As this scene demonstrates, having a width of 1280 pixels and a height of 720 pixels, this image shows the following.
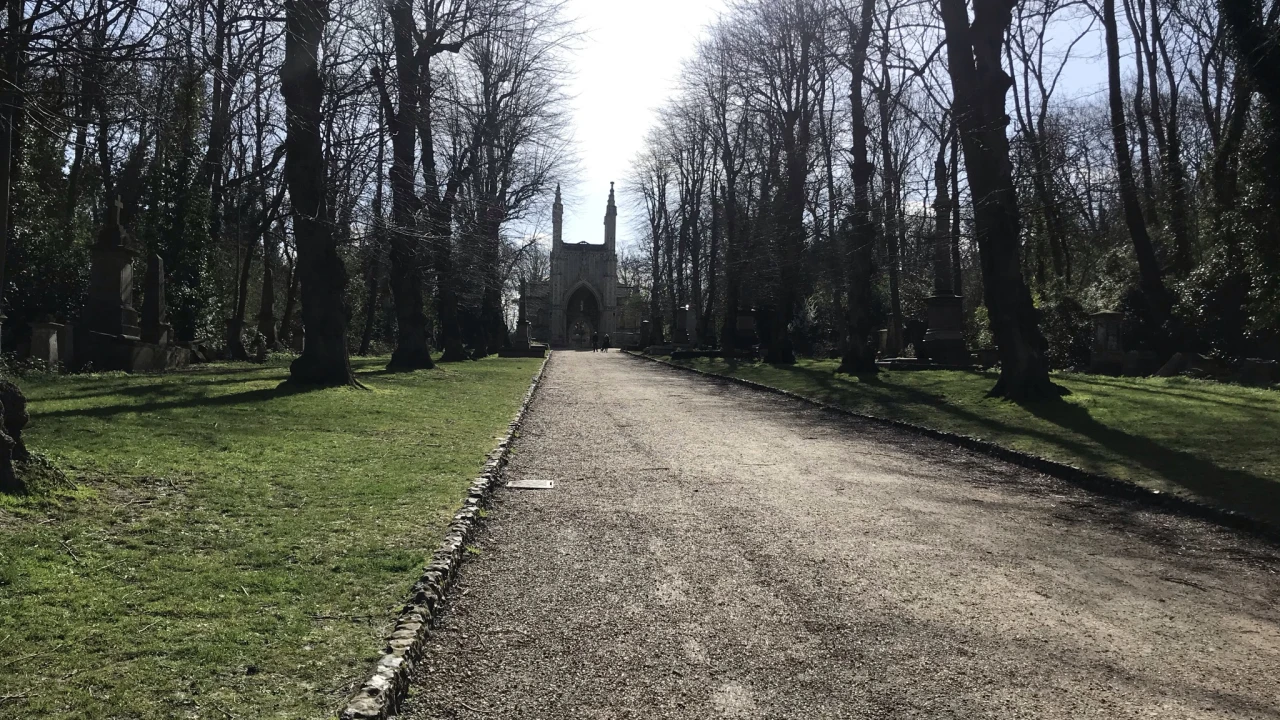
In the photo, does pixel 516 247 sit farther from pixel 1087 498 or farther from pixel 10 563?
pixel 10 563

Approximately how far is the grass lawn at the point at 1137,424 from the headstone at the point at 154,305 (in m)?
14.0

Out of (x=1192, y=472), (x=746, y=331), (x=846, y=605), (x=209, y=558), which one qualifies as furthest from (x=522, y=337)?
(x=846, y=605)

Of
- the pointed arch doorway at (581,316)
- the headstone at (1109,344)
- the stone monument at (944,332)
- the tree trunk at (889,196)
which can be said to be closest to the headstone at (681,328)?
the tree trunk at (889,196)

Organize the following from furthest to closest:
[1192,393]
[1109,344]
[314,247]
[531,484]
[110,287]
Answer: [1109,344] → [110,287] → [314,247] → [1192,393] → [531,484]

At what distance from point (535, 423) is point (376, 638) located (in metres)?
9.29

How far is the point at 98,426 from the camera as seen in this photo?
27.6 feet

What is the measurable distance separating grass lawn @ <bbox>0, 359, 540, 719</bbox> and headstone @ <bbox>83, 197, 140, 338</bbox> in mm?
8291

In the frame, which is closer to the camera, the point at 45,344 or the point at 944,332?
the point at 45,344

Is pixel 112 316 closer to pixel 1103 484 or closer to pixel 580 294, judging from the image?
pixel 1103 484

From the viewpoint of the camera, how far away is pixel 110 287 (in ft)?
56.6

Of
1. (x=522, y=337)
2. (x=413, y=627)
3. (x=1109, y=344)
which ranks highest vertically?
(x=522, y=337)

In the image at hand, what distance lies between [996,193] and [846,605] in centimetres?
1129

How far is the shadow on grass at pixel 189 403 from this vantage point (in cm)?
917

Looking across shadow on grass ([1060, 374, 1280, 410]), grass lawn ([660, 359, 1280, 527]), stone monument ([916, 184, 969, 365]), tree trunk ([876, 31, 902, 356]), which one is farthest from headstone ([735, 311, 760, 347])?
shadow on grass ([1060, 374, 1280, 410])
